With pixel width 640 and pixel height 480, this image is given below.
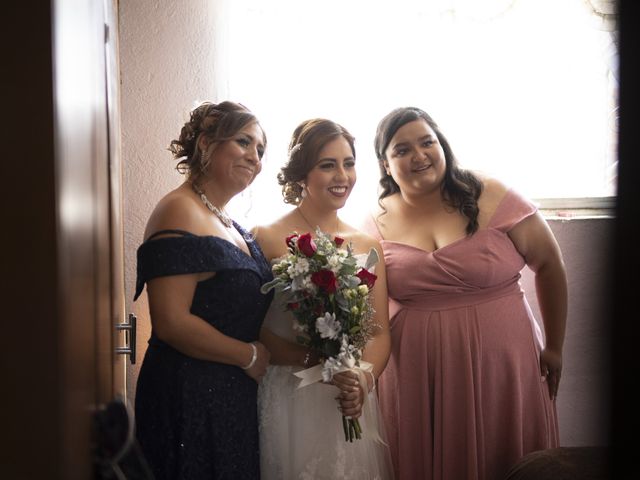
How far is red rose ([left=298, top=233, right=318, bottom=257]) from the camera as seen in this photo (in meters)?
2.36

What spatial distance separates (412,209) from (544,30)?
1610 millimetres

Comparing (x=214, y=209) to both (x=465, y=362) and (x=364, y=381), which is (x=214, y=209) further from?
(x=465, y=362)

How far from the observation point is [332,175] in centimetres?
272

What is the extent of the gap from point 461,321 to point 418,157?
0.64 m

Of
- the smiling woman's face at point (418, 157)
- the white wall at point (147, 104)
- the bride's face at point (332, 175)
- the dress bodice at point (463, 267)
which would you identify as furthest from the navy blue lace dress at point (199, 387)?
the white wall at point (147, 104)

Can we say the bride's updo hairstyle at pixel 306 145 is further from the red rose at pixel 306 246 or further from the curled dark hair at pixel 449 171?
the red rose at pixel 306 246

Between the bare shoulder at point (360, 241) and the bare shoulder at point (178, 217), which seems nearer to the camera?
the bare shoulder at point (178, 217)

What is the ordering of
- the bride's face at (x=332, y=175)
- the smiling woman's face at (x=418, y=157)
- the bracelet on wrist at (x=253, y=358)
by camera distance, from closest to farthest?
1. the bracelet on wrist at (x=253, y=358)
2. the bride's face at (x=332, y=175)
3. the smiling woman's face at (x=418, y=157)

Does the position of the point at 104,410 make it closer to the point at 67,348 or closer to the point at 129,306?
the point at 67,348

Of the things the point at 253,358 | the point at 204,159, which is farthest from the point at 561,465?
the point at 204,159

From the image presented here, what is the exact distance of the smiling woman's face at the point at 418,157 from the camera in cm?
293

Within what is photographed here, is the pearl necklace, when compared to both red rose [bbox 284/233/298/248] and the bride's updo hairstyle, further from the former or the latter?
the bride's updo hairstyle

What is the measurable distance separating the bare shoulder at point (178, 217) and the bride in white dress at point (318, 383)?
1.58 feet

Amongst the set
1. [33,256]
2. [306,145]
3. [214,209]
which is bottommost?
[33,256]
